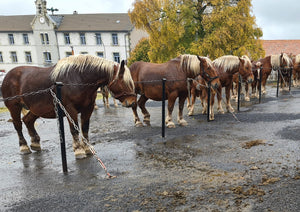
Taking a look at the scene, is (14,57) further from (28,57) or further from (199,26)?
(199,26)

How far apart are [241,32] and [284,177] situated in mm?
16948

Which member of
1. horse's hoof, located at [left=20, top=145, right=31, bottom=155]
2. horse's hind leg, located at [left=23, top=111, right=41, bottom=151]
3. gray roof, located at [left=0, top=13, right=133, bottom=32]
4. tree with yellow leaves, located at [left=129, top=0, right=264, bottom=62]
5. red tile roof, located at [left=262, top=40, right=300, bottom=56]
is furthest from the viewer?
gray roof, located at [left=0, top=13, right=133, bottom=32]

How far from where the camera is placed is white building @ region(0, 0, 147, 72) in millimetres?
39562

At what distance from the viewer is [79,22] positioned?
41062mm

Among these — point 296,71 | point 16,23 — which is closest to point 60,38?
point 16,23

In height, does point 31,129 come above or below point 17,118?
below

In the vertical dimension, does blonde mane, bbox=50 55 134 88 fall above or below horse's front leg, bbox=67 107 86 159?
above

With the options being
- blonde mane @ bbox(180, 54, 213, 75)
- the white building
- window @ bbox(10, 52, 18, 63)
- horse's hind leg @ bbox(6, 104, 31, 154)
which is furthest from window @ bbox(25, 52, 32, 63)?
blonde mane @ bbox(180, 54, 213, 75)

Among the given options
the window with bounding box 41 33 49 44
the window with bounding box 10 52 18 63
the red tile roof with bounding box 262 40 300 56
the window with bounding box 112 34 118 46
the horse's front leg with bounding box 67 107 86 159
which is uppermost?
the window with bounding box 41 33 49 44

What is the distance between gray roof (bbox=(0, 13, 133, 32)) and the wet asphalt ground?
36.6 m

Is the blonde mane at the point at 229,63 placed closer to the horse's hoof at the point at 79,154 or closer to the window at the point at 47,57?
the horse's hoof at the point at 79,154

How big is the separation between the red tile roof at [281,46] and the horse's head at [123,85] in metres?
35.3

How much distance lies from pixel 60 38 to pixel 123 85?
40.8 metres

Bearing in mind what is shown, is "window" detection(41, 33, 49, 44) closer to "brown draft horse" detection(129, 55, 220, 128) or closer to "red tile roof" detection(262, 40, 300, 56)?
"red tile roof" detection(262, 40, 300, 56)
